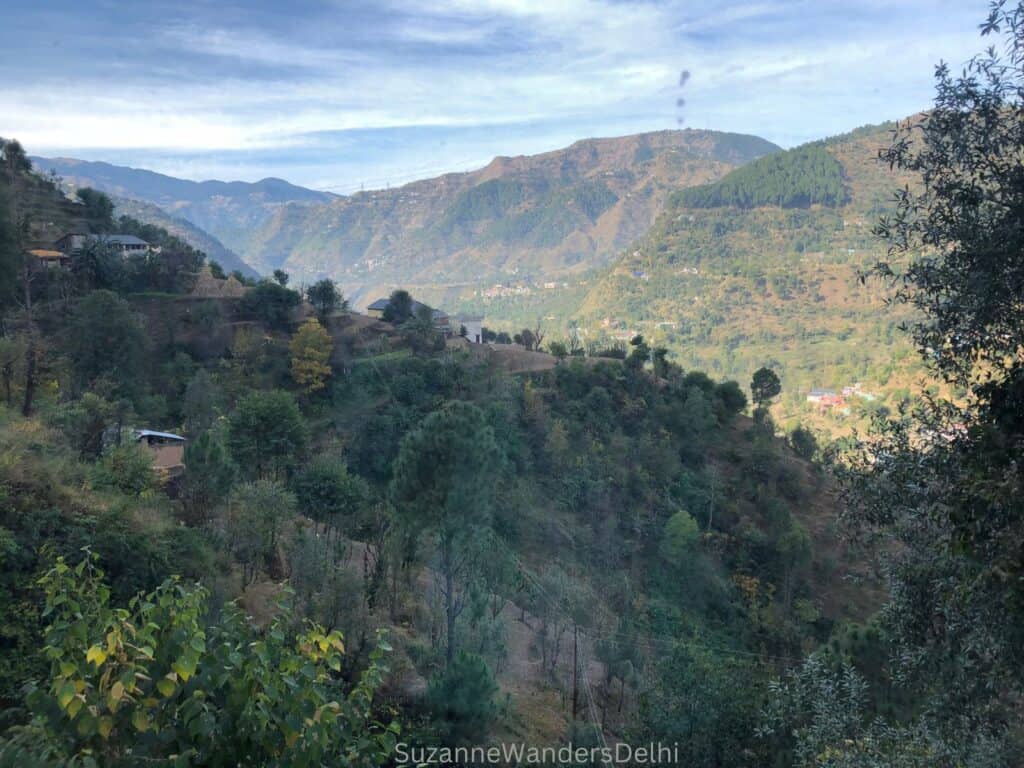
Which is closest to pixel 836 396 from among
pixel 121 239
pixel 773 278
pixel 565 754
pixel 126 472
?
pixel 773 278

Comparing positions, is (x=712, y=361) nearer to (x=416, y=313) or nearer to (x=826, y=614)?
(x=416, y=313)

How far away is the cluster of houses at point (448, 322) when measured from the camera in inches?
1558

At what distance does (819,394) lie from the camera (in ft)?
235

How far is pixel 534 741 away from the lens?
1015 centimetres

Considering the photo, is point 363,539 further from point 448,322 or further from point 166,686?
point 448,322

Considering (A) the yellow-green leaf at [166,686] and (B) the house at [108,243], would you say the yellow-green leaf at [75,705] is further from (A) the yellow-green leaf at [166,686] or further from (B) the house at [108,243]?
(B) the house at [108,243]

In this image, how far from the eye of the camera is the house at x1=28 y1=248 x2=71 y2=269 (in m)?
27.9

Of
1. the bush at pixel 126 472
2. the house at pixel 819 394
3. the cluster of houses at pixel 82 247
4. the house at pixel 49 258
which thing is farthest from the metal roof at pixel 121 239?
the house at pixel 819 394

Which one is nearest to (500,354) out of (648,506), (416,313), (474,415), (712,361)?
(416,313)

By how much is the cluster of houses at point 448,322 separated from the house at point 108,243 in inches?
518

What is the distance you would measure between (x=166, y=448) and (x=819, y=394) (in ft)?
231

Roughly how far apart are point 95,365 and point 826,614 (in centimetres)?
2652

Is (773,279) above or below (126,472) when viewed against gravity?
above

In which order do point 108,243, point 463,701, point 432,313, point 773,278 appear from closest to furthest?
point 463,701 → point 108,243 → point 432,313 → point 773,278
